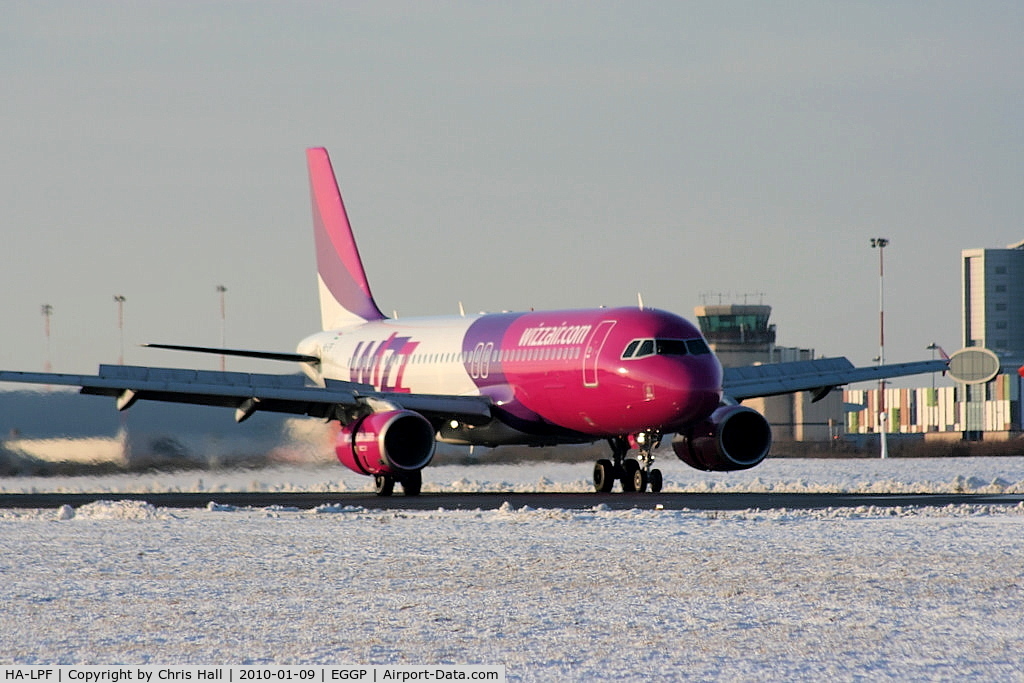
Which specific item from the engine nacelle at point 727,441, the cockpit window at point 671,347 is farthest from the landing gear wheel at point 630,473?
the cockpit window at point 671,347

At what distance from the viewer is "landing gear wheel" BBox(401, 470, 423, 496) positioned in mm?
33812

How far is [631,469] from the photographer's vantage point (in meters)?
34.8

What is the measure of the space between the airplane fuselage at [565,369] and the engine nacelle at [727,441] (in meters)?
1.90

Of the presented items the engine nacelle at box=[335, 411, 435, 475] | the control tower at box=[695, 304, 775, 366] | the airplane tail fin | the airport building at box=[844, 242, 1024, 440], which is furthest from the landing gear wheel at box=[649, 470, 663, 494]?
the airport building at box=[844, 242, 1024, 440]

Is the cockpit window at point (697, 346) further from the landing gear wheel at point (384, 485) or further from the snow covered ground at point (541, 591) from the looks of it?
the snow covered ground at point (541, 591)

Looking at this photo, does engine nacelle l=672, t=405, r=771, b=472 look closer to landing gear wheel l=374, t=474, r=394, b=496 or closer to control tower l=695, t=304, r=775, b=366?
landing gear wheel l=374, t=474, r=394, b=496

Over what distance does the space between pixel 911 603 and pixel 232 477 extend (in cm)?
2579

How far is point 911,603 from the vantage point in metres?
13.4

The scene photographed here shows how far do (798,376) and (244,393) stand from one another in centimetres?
1339

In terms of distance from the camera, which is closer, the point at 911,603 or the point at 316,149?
the point at 911,603

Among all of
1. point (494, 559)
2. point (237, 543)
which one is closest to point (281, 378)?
point (237, 543)

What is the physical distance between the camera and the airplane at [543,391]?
32344 mm

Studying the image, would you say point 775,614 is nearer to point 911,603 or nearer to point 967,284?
point 911,603

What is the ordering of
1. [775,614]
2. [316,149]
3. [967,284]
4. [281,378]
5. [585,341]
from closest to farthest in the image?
[775,614] < [585,341] < [281,378] < [316,149] < [967,284]
